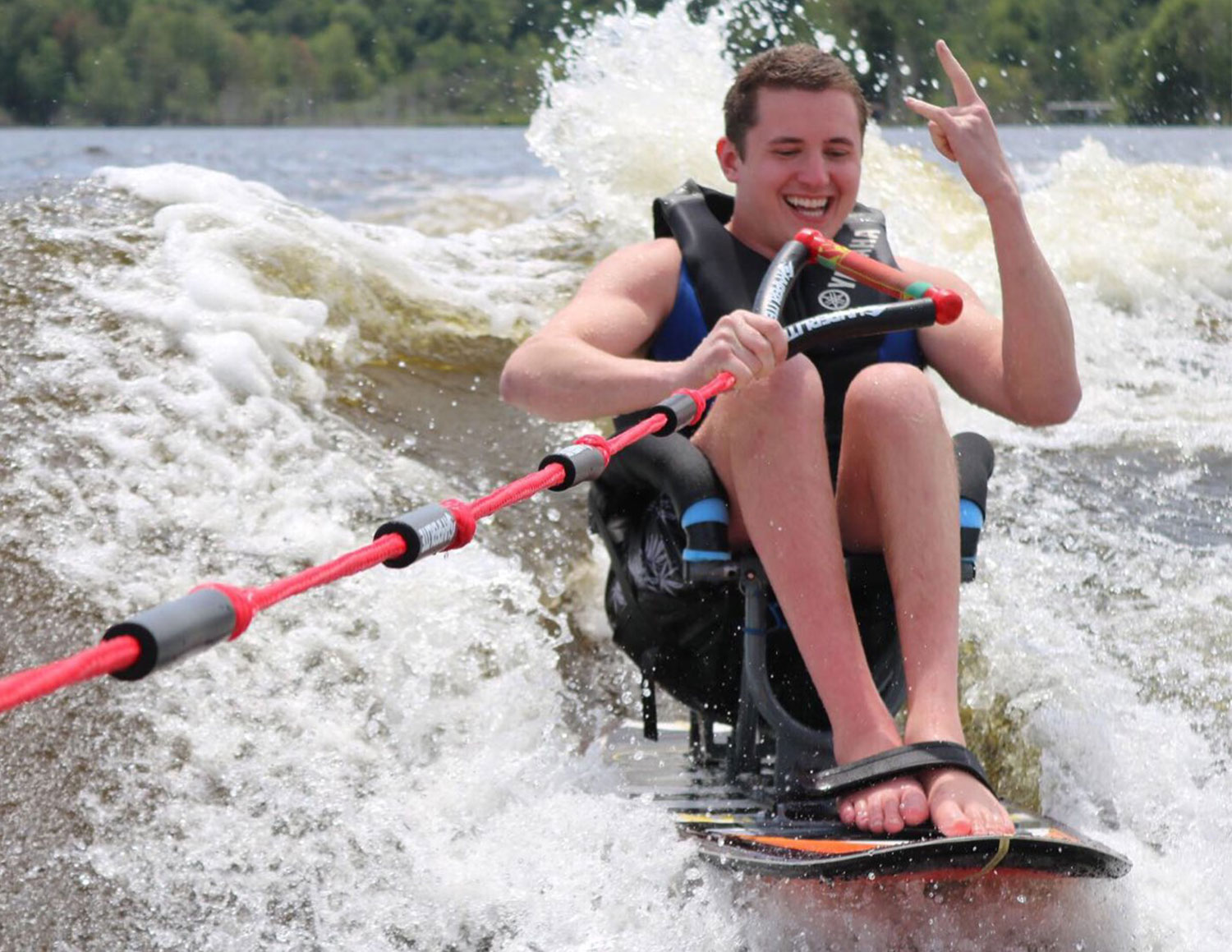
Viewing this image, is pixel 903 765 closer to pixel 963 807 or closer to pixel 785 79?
pixel 963 807

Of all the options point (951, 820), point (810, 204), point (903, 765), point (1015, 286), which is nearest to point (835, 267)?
point (810, 204)

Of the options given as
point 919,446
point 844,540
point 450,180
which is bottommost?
point 450,180

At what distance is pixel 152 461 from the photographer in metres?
3.45

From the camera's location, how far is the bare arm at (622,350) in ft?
7.87

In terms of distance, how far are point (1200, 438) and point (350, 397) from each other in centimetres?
258

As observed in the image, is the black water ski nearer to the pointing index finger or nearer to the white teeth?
the white teeth

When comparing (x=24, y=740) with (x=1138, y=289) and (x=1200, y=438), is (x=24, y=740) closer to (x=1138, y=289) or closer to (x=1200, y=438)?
(x=1200, y=438)

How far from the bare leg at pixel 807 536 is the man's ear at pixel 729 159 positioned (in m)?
0.60

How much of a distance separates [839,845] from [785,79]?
1332 mm

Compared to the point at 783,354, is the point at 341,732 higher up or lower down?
lower down

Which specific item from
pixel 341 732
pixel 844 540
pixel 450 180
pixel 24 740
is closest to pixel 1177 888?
pixel 844 540

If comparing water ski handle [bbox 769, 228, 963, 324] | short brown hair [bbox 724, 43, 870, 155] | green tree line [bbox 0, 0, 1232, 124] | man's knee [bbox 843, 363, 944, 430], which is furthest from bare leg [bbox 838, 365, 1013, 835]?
green tree line [bbox 0, 0, 1232, 124]

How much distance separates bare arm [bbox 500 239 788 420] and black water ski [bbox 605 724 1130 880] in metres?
0.65

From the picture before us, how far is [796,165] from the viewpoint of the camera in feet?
9.29
